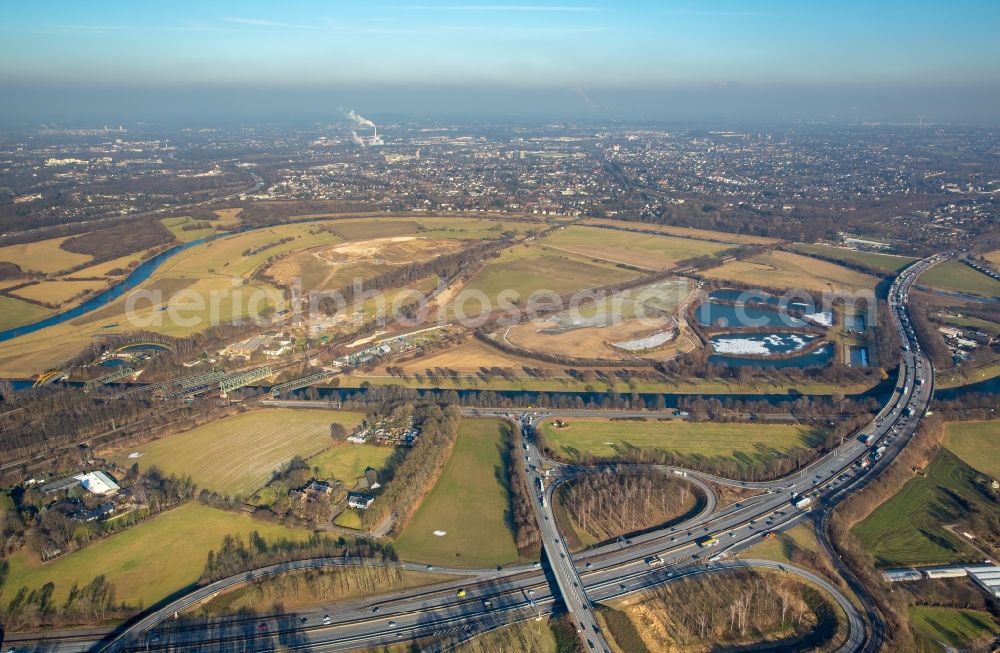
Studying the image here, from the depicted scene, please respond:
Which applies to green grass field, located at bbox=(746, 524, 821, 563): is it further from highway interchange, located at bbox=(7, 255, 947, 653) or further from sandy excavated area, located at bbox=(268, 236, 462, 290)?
sandy excavated area, located at bbox=(268, 236, 462, 290)

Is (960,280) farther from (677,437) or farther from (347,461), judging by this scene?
(347,461)

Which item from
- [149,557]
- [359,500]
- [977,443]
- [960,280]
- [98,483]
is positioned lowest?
[149,557]

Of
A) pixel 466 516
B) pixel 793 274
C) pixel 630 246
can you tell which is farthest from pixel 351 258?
pixel 793 274

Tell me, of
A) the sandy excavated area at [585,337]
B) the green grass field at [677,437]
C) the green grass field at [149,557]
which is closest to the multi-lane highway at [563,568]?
the green grass field at [677,437]

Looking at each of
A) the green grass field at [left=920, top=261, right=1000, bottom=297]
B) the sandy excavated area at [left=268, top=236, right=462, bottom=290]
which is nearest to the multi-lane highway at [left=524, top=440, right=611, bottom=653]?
the sandy excavated area at [left=268, top=236, right=462, bottom=290]

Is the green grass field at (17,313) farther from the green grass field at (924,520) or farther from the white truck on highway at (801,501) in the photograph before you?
the green grass field at (924,520)

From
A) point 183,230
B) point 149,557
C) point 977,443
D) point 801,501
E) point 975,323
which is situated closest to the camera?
point 149,557
